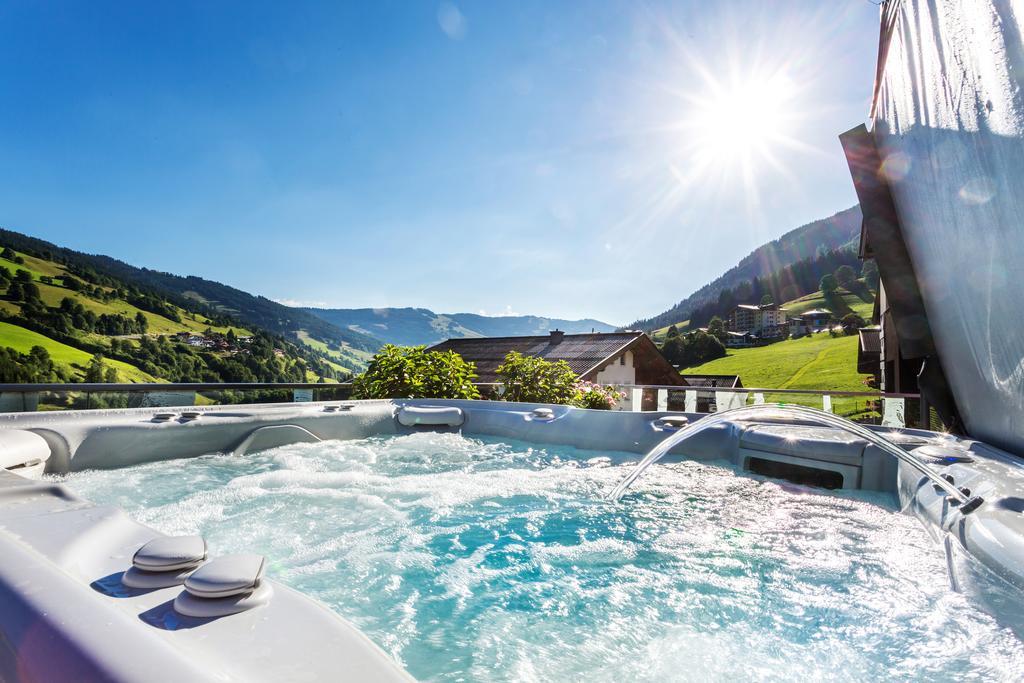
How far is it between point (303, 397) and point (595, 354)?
1000cm

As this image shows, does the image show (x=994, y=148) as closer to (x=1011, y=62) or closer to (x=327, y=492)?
(x=1011, y=62)

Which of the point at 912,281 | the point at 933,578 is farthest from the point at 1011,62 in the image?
the point at 912,281

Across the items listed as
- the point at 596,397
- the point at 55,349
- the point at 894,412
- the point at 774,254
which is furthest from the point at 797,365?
the point at 55,349

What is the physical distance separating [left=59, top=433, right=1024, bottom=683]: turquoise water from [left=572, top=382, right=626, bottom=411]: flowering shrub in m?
2.70

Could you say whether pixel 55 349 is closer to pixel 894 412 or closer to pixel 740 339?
pixel 894 412

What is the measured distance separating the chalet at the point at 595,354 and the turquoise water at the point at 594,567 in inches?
390

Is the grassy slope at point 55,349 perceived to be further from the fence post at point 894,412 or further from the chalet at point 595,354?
the fence post at point 894,412

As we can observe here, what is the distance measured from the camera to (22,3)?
41.1 feet

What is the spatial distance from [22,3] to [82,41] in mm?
1422

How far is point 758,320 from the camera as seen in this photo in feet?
146

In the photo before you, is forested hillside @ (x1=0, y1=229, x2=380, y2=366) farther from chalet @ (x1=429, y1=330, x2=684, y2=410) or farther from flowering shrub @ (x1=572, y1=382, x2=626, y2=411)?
flowering shrub @ (x1=572, y1=382, x2=626, y2=411)

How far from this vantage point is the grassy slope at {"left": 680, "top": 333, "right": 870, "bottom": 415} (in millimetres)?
31703

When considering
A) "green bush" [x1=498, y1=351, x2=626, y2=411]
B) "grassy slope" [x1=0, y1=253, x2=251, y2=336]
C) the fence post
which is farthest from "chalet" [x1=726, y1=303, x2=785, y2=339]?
the fence post

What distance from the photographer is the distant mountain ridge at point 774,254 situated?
60.5 meters
